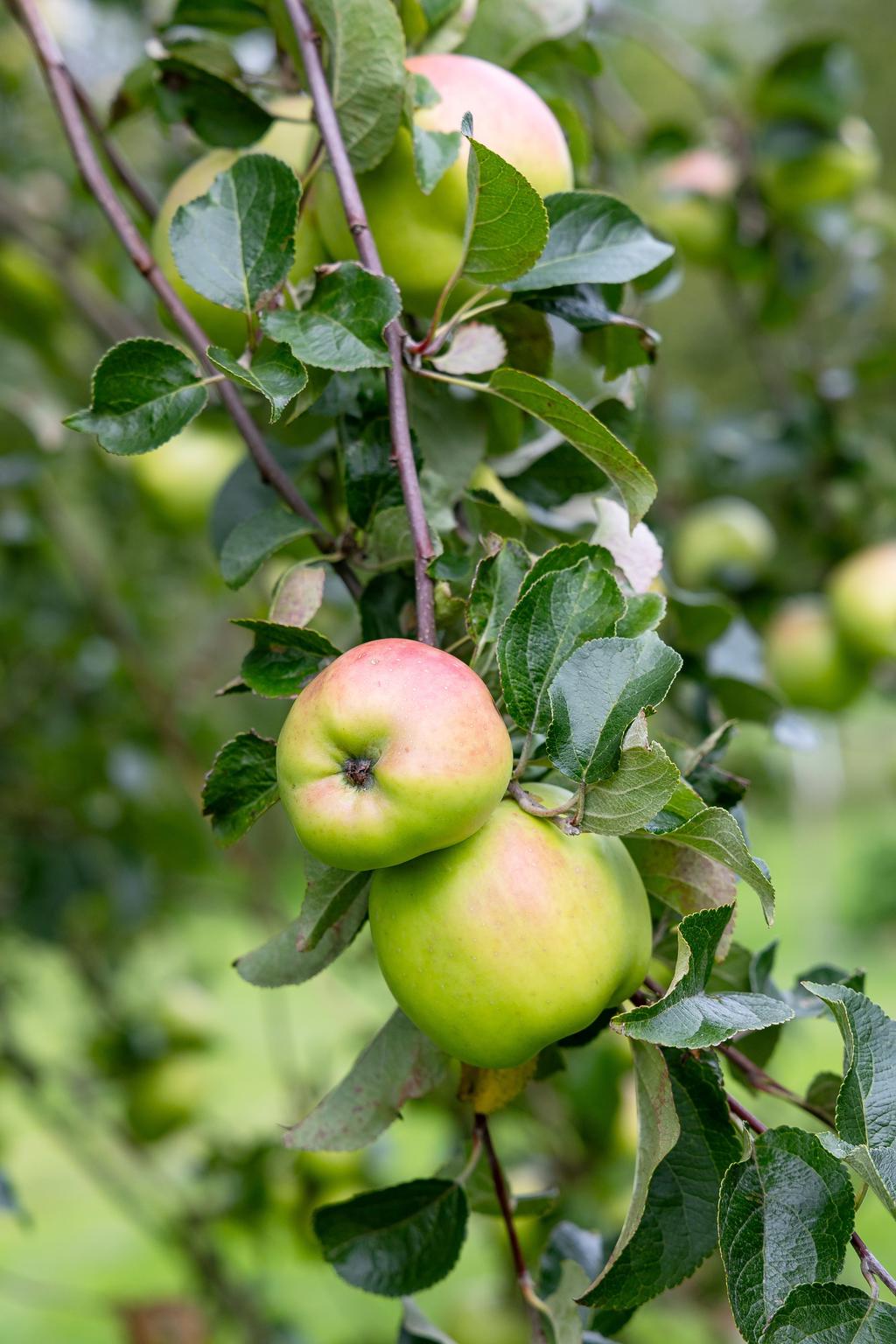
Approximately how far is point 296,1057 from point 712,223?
2801 millimetres

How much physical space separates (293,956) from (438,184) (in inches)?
12.5

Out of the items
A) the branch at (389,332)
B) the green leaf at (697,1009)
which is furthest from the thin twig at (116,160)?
the green leaf at (697,1009)

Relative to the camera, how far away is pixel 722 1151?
1.30 ft

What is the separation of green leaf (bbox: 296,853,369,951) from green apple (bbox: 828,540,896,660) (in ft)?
2.85

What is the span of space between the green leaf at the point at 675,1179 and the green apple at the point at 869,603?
84 cm

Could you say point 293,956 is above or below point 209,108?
below

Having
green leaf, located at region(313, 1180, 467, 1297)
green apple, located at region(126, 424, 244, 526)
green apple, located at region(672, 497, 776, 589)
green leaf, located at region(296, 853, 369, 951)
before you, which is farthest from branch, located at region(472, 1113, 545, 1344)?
green apple, located at region(672, 497, 776, 589)

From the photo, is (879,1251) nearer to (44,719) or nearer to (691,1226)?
(44,719)

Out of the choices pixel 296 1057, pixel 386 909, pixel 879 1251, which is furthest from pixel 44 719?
pixel 296 1057

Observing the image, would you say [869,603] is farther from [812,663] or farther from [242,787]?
[242,787]

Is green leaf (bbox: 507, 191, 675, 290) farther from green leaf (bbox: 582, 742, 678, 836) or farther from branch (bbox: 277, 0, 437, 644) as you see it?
green leaf (bbox: 582, 742, 678, 836)

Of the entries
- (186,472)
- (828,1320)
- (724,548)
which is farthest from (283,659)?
(724,548)

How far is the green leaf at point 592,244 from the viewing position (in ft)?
1.54

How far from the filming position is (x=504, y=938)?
0.37 m
